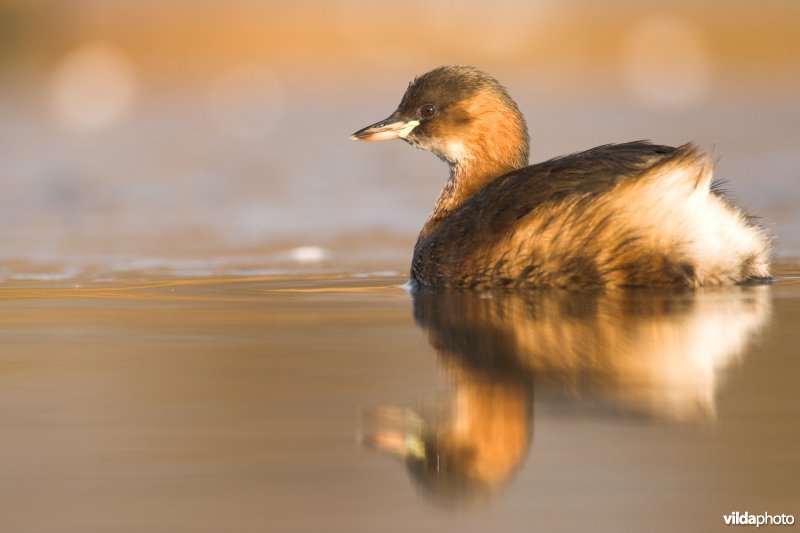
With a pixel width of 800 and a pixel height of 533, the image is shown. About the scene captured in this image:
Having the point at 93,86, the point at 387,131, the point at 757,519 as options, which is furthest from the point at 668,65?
the point at 757,519

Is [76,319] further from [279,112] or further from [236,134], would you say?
[279,112]

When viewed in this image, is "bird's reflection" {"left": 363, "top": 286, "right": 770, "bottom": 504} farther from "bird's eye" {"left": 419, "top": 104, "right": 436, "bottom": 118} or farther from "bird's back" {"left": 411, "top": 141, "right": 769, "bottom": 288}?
"bird's eye" {"left": 419, "top": 104, "right": 436, "bottom": 118}

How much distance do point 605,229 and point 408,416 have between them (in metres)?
2.81

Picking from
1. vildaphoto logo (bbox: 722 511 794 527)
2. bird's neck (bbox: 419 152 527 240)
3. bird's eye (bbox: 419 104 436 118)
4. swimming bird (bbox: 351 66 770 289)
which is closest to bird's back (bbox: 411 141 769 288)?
swimming bird (bbox: 351 66 770 289)

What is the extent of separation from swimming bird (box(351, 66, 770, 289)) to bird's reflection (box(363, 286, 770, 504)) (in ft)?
→ 0.42

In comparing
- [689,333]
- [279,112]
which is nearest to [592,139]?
[279,112]

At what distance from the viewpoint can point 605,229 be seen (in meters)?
6.96

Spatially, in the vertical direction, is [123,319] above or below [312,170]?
below

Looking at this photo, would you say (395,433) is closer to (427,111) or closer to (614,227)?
(614,227)

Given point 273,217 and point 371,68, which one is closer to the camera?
point 273,217

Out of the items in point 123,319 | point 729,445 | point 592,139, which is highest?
point 592,139

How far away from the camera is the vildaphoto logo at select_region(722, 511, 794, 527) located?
328cm

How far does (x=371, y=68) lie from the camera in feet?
102

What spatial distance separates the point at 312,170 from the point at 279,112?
820 cm
